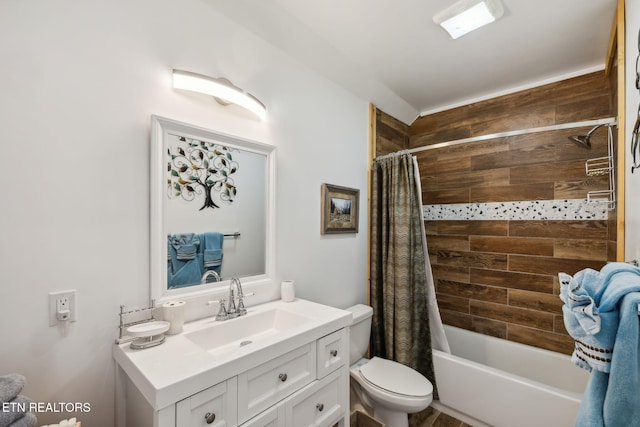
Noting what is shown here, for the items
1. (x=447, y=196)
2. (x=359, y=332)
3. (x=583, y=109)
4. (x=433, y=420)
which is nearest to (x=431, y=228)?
(x=447, y=196)

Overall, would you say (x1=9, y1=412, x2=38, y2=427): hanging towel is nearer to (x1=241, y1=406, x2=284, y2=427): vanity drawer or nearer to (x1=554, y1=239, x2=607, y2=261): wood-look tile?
(x1=241, y1=406, x2=284, y2=427): vanity drawer

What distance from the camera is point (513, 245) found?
7.68 ft

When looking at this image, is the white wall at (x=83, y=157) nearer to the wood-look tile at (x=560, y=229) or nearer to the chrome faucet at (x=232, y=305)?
the chrome faucet at (x=232, y=305)

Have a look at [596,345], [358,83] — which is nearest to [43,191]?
[596,345]

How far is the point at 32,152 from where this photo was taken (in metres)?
0.96

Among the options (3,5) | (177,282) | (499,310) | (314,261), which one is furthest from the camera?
(499,310)

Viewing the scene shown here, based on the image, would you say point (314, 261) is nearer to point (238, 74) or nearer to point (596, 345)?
point (238, 74)

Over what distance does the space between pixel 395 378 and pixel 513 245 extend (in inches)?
59.2

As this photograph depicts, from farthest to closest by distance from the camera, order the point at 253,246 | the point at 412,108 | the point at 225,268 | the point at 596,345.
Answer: the point at 412,108
the point at 253,246
the point at 225,268
the point at 596,345

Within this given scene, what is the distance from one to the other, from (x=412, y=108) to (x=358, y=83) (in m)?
0.86

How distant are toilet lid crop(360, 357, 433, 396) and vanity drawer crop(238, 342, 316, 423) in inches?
26.6

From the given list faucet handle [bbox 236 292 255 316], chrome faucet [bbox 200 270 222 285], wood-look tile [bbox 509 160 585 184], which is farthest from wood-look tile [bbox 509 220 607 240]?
chrome faucet [bbox 200 270 222 285]

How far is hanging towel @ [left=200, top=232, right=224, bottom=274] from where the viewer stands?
1.41 metres

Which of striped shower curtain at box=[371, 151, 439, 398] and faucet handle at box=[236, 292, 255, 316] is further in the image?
striped shower curtain at box=[371, 151, 439, 398]
